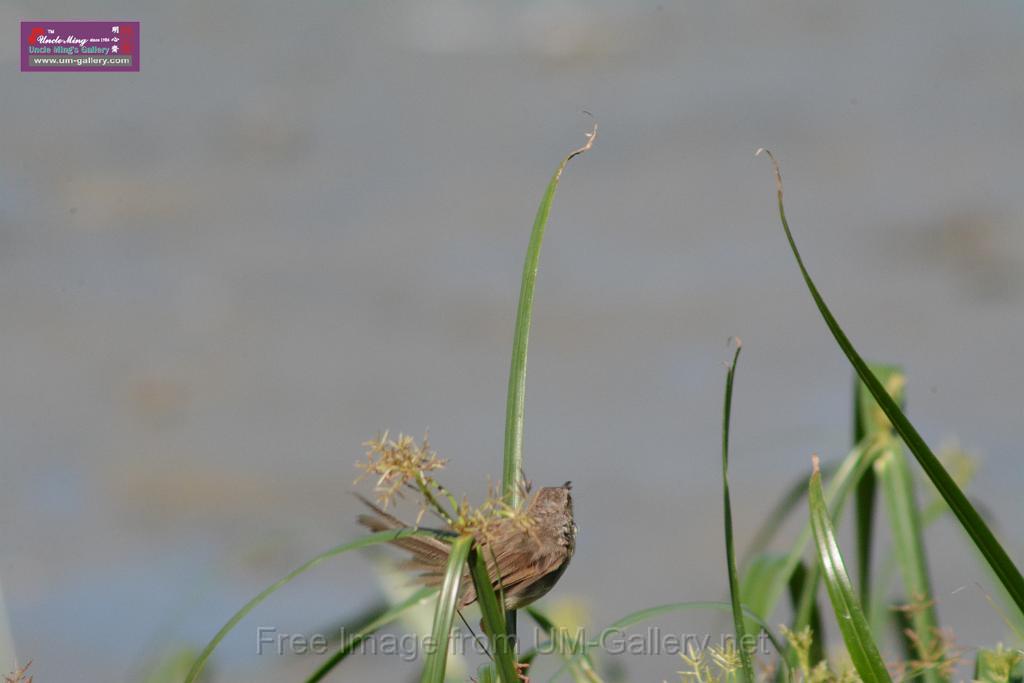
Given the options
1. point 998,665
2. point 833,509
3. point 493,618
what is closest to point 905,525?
point 833,509

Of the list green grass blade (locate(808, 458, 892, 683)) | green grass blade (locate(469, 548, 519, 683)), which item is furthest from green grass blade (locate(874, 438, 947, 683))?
green grass blade (locate(469, 548, 519, 683))

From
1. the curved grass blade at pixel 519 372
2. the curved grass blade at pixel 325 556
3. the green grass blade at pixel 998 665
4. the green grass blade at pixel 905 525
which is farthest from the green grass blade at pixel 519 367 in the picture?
the green grass blade at pixel 905 525

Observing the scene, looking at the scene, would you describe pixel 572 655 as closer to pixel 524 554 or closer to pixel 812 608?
pixel 524 554

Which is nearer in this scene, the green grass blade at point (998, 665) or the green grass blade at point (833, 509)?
the green grass blade at point (998, 665)

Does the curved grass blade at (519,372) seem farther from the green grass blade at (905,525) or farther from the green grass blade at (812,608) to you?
the green grass blade at (905,525)

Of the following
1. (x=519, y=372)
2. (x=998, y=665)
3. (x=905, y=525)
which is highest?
(x=519, y=372)

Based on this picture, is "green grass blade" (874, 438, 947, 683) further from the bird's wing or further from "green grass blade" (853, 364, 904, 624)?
the bird's wing

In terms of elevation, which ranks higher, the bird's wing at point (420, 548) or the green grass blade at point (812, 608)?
the bird's wing at point (420, 548)
